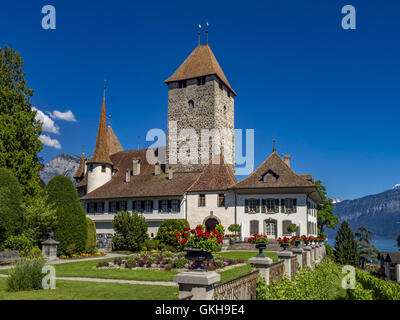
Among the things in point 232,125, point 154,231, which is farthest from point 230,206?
point 232,125

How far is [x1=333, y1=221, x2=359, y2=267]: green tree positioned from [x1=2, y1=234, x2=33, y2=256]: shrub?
40.2 m

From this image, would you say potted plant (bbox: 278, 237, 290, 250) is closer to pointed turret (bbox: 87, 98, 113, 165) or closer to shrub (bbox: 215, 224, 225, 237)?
shrub (bbox: 215, 224, 225, 237)

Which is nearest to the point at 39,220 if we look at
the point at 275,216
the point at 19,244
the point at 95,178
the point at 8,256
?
the point at 19,244

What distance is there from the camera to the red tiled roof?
47656mm

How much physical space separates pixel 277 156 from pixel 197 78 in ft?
48.8

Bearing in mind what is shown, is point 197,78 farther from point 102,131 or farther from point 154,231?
point 154,231

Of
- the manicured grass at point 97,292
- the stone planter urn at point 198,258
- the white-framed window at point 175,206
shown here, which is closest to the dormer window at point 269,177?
the white-framed window at point 175,206

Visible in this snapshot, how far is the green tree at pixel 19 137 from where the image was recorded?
2723 centimetres

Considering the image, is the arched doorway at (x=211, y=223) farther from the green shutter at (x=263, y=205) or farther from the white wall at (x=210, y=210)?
the green shutter at (x=263, y=205)

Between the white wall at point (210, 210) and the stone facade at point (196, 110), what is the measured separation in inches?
210

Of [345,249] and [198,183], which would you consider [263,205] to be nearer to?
[198,183]

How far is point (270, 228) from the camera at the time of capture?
122 ft

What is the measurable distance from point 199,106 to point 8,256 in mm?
29771
